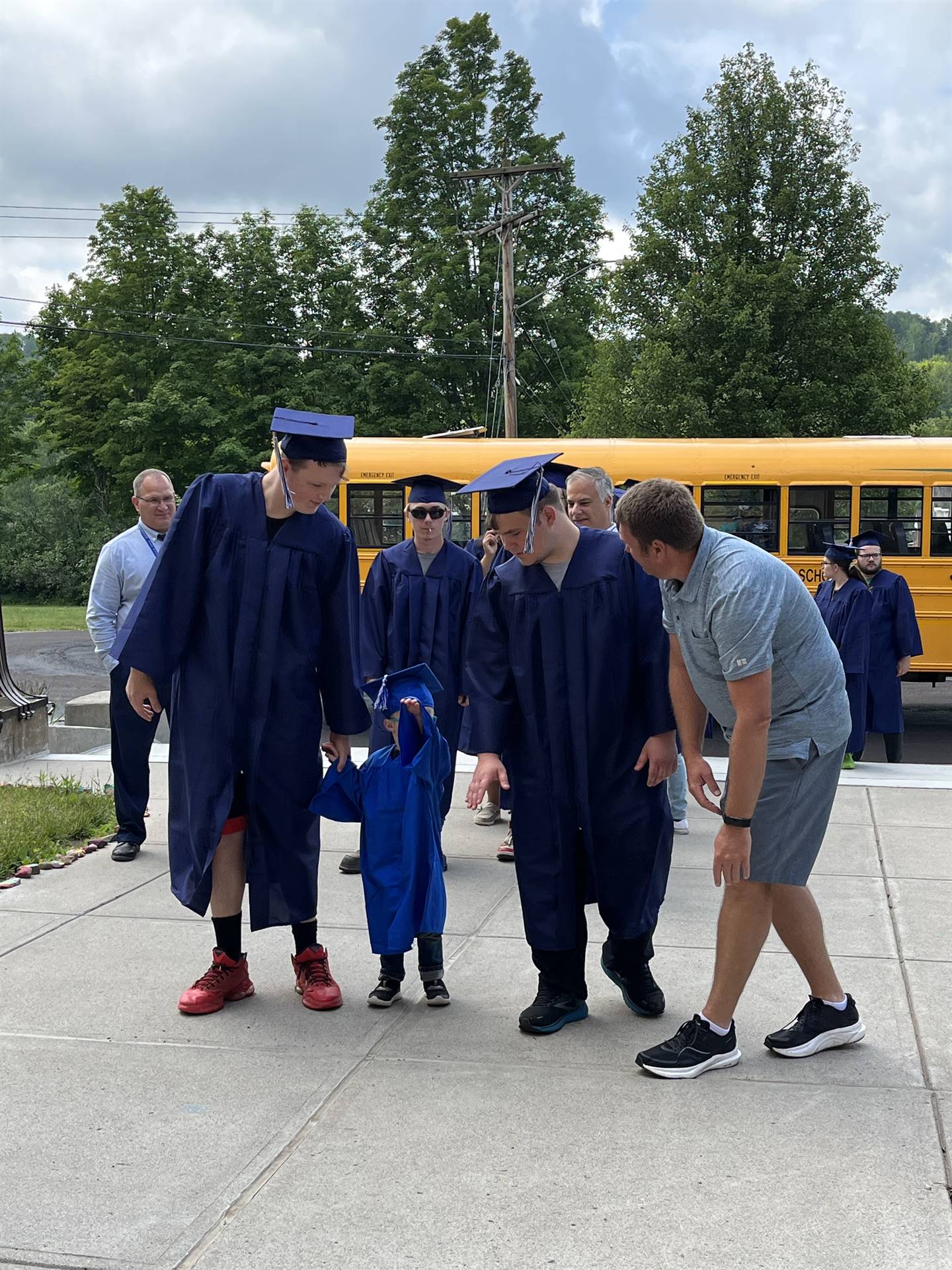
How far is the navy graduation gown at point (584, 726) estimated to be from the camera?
423cm

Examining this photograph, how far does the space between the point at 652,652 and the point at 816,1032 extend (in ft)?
4.23

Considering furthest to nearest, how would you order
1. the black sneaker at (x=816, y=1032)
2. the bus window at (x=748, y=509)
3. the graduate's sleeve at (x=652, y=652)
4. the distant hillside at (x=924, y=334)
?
the distant hillside at (x=924, y=334) < the bus window at (x=748, y=509) < the graduate's sleeve at (x=652, y=652) < the black sneaker at (x=816, y=1032)

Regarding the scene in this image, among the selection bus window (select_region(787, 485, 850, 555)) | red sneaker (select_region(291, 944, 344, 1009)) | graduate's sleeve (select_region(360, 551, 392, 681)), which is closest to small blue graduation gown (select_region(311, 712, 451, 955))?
red sneaker (select_region(291, 944, 344, 1009))

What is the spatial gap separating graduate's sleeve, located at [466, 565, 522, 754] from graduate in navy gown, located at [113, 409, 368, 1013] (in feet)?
1.70

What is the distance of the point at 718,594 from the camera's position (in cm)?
360

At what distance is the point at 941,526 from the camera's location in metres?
14.3

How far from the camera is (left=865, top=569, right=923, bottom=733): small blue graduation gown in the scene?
10.4 metres

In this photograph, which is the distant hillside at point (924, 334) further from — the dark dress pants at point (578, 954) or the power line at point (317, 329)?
the dark dress pants at point (578, 954)

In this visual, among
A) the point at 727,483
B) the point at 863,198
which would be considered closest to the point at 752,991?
the point at 727,483

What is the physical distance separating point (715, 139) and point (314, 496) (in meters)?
22.5

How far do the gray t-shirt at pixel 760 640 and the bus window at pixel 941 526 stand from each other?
1120cm

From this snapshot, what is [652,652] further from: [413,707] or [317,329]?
[317,329]

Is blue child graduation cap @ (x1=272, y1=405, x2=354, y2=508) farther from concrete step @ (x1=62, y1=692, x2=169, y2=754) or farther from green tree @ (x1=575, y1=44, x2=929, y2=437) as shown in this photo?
green tree @ (x1=575, y1=44, x2=929, y2=437)

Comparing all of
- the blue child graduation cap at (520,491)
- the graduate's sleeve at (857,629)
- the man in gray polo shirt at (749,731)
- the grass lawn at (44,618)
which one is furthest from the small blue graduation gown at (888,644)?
the grass lawn at (44,618)
